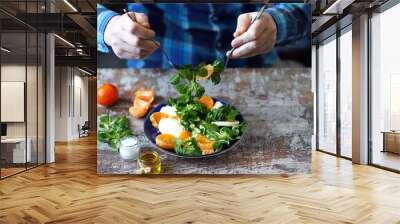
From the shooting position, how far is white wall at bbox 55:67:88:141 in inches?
551

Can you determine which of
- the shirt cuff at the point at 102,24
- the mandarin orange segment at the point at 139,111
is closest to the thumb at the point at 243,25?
the mandarin orange segment at the point at 139,111

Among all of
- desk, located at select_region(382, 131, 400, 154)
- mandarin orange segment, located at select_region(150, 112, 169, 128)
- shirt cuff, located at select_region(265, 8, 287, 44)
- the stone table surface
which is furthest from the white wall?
desk, located at select_region(382, 131, 400, 154)

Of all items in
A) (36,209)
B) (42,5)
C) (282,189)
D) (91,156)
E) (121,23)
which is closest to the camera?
(36,209)

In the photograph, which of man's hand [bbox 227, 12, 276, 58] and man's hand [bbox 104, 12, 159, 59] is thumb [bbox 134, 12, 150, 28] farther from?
man's hand [bbox 227, 12, 276, 58]

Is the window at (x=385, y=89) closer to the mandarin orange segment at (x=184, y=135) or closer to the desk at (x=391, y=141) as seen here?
the desk at (x=391, y=141)

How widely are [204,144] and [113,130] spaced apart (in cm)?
132

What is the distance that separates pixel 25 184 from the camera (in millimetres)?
5176

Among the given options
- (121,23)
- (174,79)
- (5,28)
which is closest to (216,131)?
(174,79)

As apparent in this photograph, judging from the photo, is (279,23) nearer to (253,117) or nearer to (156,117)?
(253,117)

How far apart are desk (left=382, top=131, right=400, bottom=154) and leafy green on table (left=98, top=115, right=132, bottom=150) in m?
4.07

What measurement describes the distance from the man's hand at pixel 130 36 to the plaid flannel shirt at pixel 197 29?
0.08 m

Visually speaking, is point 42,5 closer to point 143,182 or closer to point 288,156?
point 143,182

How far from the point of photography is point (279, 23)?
223 inches

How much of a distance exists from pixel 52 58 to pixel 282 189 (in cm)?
493
